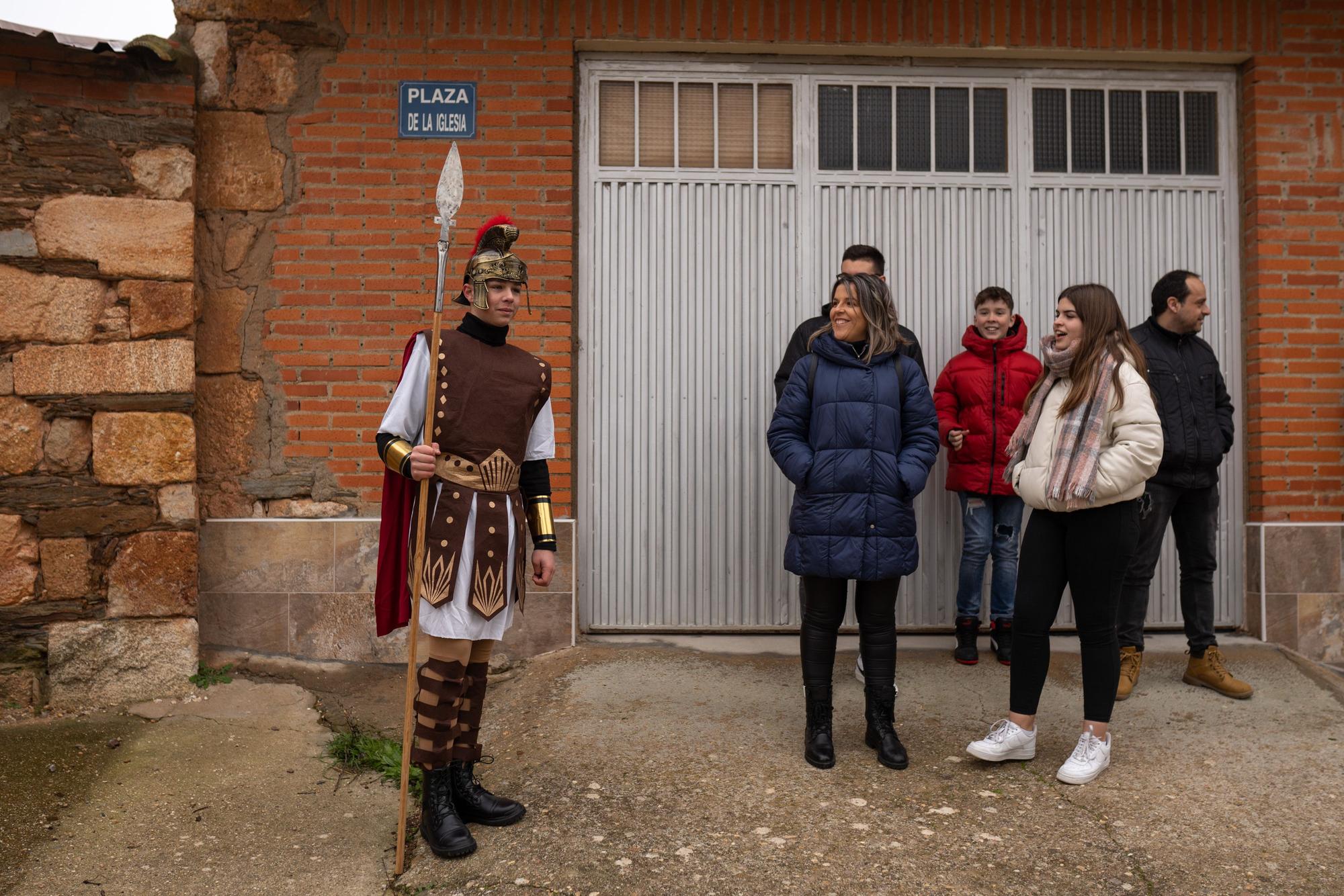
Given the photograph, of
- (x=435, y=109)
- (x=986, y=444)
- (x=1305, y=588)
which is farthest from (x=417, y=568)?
(x=1305, y=588)

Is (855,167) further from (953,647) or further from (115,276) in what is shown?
(115,276)

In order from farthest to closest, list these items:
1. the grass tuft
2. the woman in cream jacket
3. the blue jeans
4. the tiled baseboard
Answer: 1. the tiled baseboard
2. the blue jeans
3. the grass tuft
4. the woman in cream jacket

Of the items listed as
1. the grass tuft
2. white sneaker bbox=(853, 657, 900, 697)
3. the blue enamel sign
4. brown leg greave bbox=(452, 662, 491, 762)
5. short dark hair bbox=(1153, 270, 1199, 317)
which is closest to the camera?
brown leg greave bbox=(452, 662, 491, 762)

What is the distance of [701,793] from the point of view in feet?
12.7

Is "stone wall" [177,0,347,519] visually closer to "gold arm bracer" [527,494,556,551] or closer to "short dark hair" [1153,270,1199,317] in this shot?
"gold arm bracer" [527,494,556,551]

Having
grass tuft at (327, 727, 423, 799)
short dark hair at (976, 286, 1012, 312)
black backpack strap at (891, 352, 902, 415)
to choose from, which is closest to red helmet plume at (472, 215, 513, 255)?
black backpack strap at (891, 352, 902, 415)

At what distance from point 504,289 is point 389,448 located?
0.65 metres

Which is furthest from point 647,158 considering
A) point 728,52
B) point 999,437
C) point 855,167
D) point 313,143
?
point 999,437

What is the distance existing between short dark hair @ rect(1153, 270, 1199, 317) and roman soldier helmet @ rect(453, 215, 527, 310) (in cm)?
299

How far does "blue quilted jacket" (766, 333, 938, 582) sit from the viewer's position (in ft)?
13.3

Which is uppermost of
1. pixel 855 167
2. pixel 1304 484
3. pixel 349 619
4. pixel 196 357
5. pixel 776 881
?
pixel 855 167

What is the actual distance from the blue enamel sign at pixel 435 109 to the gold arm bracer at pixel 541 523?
2.66 metres

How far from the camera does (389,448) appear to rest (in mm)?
3451

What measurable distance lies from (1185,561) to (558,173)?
3667 mm
